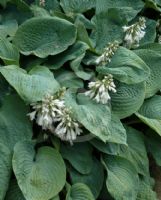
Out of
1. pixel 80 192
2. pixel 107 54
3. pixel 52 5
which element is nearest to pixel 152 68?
pixel 107 54

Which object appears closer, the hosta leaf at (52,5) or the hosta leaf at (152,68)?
the hosta leaf at (152,68)

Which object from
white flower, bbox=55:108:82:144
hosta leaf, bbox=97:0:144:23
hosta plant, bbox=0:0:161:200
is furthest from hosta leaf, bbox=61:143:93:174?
hosta leaf, bbox=97:0:144:23

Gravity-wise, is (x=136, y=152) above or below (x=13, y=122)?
below

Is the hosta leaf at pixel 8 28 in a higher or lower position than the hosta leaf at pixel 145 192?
higher

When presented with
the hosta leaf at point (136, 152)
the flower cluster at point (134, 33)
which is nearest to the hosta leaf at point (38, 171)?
the hosta leaf at point (136, 152)

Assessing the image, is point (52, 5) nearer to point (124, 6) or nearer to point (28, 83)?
point (124, 6)

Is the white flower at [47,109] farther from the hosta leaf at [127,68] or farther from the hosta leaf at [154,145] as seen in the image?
the hosta leaf at [154,145]
